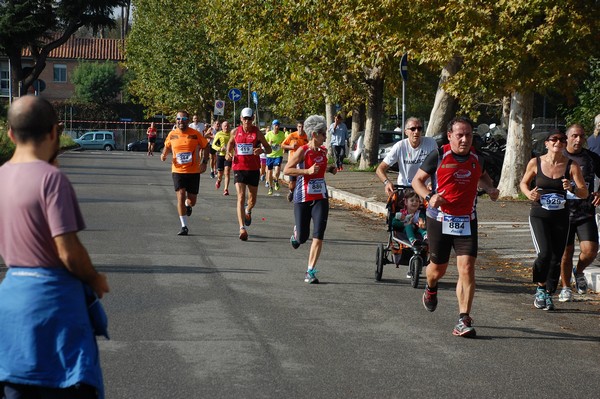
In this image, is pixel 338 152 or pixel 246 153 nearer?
pixel 246 153

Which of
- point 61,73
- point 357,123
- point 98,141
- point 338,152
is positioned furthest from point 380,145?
point 61,73

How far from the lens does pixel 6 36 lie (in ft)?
168

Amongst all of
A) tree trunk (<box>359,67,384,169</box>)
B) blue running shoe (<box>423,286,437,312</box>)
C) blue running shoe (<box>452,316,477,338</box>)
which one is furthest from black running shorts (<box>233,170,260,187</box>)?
tree trunk (<box>359,67,384,169</box>)

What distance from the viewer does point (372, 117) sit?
1443 inches

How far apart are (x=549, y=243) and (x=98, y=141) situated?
66525mm

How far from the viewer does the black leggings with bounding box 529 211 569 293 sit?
9.94 m

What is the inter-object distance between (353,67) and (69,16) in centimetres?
2866

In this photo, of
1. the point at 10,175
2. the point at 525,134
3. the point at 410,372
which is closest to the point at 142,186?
the point at 525,134

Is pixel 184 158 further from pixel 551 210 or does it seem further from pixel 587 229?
pixel 551 210

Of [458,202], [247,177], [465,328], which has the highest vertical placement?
[458,202]

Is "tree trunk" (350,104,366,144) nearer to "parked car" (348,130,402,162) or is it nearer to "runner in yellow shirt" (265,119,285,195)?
"parked car" (348,130,402,162)

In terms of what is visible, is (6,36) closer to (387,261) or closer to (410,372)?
(387,261)

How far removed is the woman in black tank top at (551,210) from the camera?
993cm

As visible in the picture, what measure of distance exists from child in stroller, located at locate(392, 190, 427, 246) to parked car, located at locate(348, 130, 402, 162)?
25662 millimetres
